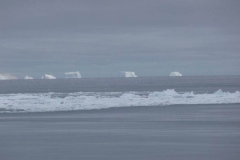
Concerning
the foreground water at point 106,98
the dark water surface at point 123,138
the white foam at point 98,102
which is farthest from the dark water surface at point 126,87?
the dark water surface at point 123,138

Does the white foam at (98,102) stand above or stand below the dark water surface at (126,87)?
below

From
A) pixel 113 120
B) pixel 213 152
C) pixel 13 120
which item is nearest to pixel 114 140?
pixel 213 152

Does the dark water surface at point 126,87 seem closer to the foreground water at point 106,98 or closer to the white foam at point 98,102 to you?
Answer: the foreground water at point 106,98

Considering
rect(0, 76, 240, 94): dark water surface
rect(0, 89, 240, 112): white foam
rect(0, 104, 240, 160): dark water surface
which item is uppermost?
rect(0, 76, 240, 94): dark water surface

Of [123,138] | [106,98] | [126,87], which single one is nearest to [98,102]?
[106,98]

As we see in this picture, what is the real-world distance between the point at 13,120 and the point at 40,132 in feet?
20.2

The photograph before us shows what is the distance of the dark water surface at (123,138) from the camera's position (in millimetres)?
13234

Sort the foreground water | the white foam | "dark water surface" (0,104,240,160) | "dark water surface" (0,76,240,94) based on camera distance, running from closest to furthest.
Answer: "dark water surface" (0,104,240,160)
the white foam
the foreground water
"dark water surface" (0,76,240,94)

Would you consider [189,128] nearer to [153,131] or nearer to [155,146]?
[153,131]

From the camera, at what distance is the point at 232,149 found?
545 inches

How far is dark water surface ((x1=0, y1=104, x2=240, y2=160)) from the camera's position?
13.2 metres

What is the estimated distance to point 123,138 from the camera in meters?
16.6

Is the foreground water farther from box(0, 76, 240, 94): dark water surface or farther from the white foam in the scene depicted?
box(0, 76, 240, 94): dark water surface

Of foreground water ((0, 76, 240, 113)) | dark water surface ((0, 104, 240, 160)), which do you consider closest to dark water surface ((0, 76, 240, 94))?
foreground water ((0, 76, 240, 113))
